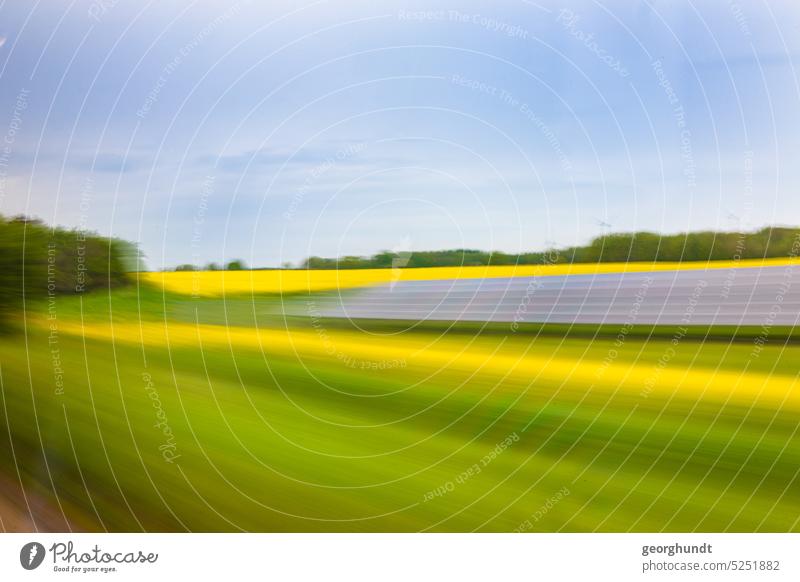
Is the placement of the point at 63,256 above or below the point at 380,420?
above

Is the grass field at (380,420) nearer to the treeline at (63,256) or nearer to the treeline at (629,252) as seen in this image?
the treeline at (63,256)

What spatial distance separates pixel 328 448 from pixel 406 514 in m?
0.52

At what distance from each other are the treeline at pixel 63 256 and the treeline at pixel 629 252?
936mm

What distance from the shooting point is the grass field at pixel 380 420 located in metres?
4.12

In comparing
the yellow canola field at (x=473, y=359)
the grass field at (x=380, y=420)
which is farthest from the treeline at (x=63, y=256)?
the yellow canola field at (x=473, y=359)

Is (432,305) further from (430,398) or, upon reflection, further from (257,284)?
(257,284)

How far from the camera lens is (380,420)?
14.6 feet

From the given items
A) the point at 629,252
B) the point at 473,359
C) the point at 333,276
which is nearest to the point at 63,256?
the point at 333,276

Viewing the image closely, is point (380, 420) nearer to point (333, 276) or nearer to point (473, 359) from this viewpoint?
point (473, 359)

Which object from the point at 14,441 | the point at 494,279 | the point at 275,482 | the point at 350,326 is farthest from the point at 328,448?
the point at 14,441

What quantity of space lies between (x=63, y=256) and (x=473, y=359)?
2107 millimetres
